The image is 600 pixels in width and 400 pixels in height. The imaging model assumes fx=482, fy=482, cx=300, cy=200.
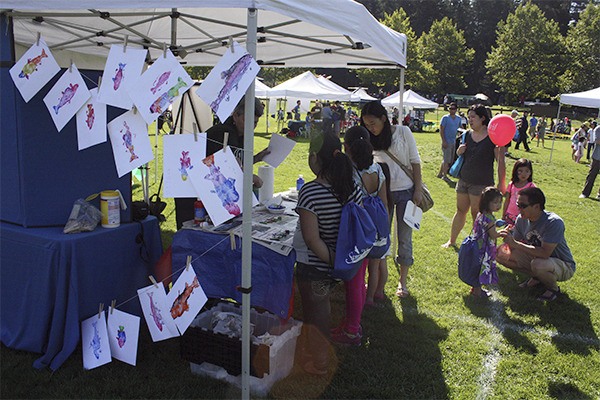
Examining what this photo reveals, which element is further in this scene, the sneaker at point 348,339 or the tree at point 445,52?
the tree at point 445,52

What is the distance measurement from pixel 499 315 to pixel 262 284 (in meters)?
2.27

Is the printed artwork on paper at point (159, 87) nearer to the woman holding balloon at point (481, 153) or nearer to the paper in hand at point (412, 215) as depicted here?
the paper in hand at point (412, 215)

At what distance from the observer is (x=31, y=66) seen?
2729 millimetres

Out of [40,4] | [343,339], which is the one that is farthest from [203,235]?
[40,4]

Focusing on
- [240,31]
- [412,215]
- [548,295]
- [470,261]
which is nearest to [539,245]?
[548,295]

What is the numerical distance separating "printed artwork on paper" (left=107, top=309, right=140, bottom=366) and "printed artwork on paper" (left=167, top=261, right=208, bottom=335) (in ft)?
1.01

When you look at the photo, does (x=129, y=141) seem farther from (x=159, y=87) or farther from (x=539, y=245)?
(x=539, y=245)

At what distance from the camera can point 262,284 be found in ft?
9.61

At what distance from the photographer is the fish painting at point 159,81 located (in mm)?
2354

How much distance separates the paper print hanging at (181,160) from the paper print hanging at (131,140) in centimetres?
23

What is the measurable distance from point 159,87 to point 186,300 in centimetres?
111

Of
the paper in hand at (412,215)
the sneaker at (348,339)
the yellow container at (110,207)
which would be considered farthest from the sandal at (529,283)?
the yellow container at (110,207)

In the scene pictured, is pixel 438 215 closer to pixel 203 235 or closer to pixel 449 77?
pixel 203 235

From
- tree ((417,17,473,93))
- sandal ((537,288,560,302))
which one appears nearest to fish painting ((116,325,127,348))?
sandal ((537,288,560,302))
